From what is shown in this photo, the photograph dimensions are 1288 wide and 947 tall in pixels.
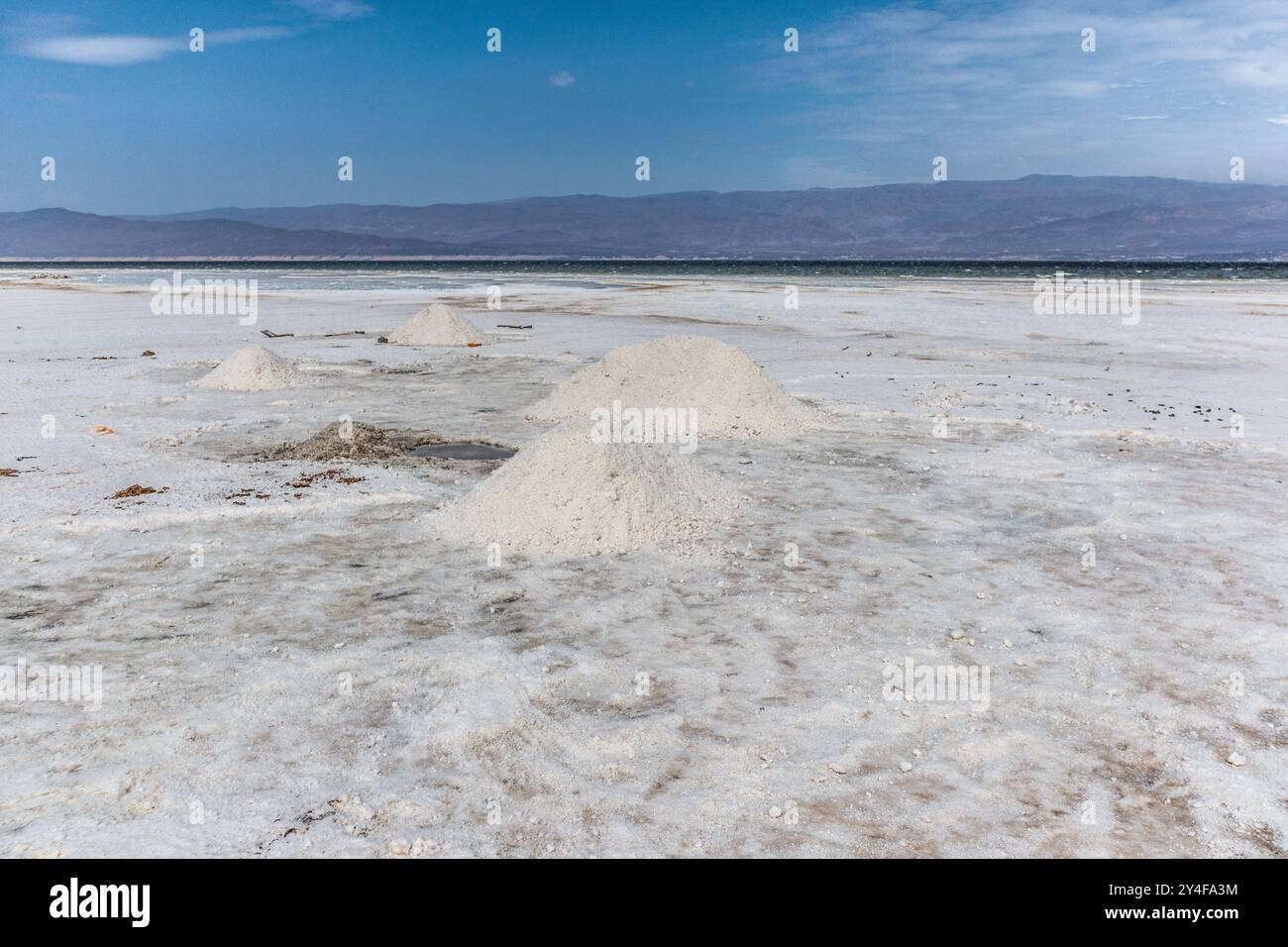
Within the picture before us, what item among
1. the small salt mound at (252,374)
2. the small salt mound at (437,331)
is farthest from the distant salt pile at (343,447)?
the small salt mound at (437,331)

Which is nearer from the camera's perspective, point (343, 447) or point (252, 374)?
point (343, 447)

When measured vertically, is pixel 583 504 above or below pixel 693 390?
below

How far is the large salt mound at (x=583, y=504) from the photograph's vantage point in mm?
6840

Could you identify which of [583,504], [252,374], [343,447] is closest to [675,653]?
[583,504]

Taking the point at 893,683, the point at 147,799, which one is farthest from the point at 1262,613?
the point at 147,799

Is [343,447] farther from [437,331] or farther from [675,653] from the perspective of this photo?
[437,331]

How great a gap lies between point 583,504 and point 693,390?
5063 millimetres

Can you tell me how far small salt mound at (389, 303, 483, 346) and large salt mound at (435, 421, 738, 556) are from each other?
601 inches

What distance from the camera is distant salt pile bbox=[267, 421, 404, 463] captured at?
9.78m

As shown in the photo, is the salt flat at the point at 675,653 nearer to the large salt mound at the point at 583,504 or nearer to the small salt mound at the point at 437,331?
the large salt mound at the point at 583,504

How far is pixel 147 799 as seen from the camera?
138 inches

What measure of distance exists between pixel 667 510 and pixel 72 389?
12.4m

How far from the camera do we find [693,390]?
11719mm
